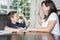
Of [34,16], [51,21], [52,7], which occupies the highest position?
[52,7]

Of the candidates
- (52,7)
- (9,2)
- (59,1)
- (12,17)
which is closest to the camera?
(52,7)

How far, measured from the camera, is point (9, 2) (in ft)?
13.7

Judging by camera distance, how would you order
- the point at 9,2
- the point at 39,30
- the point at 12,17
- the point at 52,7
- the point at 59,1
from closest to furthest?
1. the point at 39,30
2. the point at 52,7
3. the point at 12,17
4. the point at 59,1
5. the point at 9,2

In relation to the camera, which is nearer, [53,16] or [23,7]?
[53,16]

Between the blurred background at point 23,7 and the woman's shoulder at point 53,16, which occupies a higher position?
the woman's shoulder at point 53,16

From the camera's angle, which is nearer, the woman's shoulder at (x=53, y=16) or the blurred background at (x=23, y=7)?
the woman's shoulder at (x=53, y=16)

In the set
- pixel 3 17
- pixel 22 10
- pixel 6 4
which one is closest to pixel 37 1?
pixel 22 10

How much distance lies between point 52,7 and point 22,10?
205 cm

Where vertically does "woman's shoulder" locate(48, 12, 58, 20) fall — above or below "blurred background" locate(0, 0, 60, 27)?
above

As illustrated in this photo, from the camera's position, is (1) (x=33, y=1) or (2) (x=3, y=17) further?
(1) (x=33, y=1)

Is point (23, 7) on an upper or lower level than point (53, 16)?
lower

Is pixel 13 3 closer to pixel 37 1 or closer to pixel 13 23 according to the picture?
pixel 37 1

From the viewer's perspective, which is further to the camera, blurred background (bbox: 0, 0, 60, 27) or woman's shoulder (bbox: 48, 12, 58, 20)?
blurred background (bbox: 0, 0, 60, 27)

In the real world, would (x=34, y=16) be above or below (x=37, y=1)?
below
